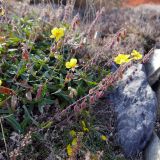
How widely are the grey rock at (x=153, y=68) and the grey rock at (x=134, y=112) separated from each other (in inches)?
16.1

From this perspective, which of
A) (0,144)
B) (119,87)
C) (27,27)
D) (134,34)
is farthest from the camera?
(134,34)

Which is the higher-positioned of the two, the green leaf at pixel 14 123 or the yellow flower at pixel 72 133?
the green leaf at pixel 14 123

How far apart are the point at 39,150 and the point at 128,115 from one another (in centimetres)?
91

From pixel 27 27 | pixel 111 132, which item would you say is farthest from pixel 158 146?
pixel 27 27

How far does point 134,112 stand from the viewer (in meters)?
3.26

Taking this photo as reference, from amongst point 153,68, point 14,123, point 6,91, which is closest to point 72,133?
point 14,123

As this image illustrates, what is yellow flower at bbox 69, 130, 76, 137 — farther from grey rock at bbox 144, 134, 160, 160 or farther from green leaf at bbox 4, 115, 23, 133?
grey rock at bbox 144, 134, 160, 160

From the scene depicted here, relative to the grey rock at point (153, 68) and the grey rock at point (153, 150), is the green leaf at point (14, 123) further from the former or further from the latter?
the grey rock at point (153, 68)

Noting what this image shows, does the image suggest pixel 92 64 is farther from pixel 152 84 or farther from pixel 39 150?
pixel 39 150

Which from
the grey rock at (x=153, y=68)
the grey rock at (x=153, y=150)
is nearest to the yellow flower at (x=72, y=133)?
the grey rock at (x=153, y=150)

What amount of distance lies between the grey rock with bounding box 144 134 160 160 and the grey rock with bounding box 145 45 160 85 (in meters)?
0.88

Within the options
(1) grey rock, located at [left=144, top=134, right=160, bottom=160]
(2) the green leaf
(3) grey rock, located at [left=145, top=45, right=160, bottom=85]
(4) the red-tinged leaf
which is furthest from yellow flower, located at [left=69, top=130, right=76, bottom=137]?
(3) grey rock, located at [left=145, top=45, right=160, bottom=85]

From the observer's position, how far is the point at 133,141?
313 cm

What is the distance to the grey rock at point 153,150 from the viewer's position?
3083 millimetres
